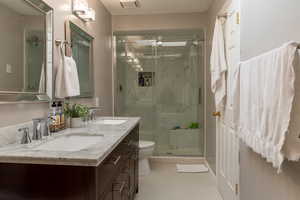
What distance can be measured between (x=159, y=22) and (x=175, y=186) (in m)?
2.51

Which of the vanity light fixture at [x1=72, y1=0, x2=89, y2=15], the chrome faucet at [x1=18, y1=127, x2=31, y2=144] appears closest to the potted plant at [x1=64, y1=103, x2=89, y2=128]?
the chrome faucet at [x1=18, y1=127, x2=31, y2=144]

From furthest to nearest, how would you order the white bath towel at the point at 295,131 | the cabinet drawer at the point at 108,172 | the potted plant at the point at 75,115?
the potted plant at the point at 75,115
the cabinet drawer at the point at 108,172
the white bath towel at the point at 295,131

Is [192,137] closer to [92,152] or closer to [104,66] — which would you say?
[104,66]

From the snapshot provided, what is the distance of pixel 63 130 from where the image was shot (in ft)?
5.59

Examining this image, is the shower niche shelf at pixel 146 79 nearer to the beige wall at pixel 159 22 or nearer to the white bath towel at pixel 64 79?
the beige wall at pixel 159 22

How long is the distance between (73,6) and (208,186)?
255cm

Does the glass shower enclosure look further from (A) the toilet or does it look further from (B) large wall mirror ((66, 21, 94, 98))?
(B) large wall mirror ((66, 21, 94, 98))

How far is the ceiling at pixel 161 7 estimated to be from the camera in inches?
118

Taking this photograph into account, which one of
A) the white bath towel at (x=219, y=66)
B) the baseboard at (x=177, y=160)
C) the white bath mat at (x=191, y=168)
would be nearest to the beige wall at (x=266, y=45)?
the white bath towel at (x=219, y=66)

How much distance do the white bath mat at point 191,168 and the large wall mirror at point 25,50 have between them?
2.27 metres

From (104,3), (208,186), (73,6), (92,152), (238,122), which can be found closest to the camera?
(92,152)

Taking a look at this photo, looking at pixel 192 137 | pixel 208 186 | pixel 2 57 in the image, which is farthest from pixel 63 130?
pixel 192 137

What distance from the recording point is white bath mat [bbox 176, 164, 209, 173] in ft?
10.3

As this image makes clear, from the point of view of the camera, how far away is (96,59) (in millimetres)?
2777
